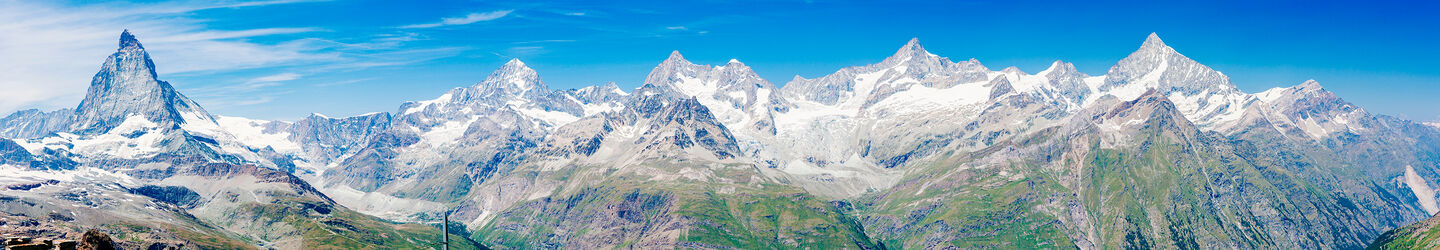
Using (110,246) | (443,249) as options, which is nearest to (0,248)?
(110,246)

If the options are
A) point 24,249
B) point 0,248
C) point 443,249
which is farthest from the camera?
point 0,248

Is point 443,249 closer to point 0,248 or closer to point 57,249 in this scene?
point 57,249

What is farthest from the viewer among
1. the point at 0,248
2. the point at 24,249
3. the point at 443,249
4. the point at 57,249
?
the point at 0,248

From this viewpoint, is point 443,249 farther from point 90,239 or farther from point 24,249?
point 90,239

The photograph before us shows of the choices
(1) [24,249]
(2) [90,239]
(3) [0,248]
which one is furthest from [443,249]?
(3) [0,248]

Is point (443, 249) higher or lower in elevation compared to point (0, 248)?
higher

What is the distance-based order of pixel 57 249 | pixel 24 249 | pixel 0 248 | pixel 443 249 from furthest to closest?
pixel 0 248
pixel 57 249
pixel 24 249
pixel 443 249

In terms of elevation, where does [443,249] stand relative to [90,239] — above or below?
above

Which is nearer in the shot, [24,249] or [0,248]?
[24,249]

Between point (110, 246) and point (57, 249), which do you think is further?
point (110, 246)
